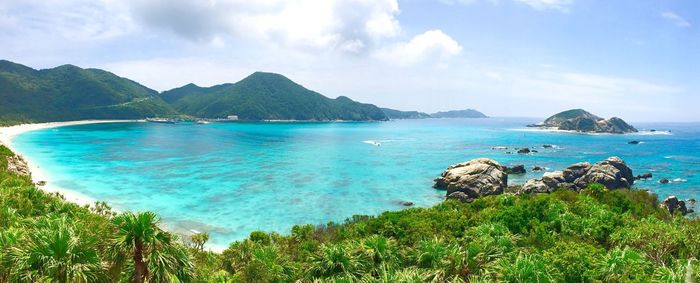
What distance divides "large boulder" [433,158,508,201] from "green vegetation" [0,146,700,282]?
22131 mm

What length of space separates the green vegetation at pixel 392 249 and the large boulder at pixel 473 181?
22.1 m

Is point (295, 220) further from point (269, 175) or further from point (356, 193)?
point (269, 175)

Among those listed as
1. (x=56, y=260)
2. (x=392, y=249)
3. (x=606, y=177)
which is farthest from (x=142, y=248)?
(x=606, y=177)

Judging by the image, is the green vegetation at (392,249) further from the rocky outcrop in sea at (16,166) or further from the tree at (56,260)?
the rocky outcrop in sea at (16,166)

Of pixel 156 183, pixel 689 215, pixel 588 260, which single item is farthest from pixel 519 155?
pixel 588 260

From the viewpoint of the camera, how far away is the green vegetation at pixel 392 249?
1695 cm

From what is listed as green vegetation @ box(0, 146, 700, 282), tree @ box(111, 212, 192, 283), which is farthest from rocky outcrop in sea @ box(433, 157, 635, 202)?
tree @ box(111, 212, 192, 283)

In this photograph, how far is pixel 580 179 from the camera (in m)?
80.9

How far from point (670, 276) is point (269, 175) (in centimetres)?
8169

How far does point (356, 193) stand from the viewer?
257ft

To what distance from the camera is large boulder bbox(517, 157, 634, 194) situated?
7625 centimetres

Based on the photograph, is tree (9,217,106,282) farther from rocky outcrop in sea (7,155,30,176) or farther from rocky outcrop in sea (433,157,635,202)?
rocky outcrop in sea (7,155,30,176)

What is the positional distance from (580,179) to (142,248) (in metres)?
83.9

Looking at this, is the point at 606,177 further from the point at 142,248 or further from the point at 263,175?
the point at 142,248
